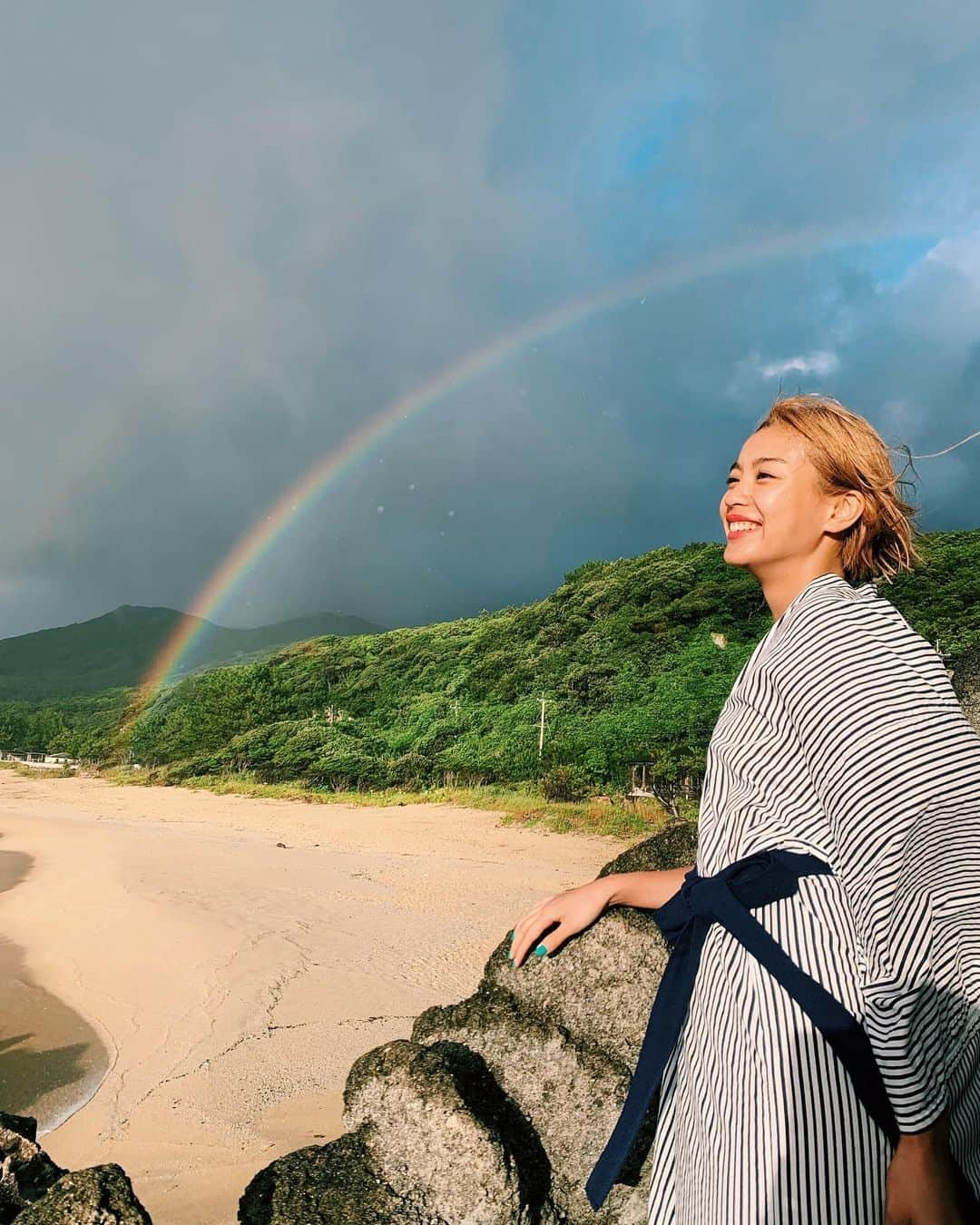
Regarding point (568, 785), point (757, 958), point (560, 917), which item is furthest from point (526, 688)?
point (757, 958)

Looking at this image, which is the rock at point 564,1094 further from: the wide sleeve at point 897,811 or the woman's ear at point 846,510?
the woman's ear at point 846,510

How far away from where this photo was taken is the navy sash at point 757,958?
95cm

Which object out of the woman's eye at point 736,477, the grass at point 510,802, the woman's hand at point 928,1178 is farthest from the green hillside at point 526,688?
the woman's hand at point 928,1178

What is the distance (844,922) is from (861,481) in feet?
1.97

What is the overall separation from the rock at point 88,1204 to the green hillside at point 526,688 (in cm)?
1882

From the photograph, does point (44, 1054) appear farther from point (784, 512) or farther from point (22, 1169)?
point (784, 512)

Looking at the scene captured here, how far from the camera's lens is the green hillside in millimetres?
22984

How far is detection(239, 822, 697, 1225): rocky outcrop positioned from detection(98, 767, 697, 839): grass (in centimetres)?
1470

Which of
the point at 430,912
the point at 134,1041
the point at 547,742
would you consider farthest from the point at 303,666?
the point at 134,1041

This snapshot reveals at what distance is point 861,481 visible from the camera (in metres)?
1.22

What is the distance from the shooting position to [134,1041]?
848 cm

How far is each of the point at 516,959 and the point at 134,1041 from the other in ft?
28.1

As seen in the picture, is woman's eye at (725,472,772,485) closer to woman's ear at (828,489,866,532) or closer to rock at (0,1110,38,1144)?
woman's ear at (828,489,866,532)

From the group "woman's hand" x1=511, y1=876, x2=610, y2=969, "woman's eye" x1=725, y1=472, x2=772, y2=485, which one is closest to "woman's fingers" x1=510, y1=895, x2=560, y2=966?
"woman's hand" x1=511, y1=876, x2=610, y2=969
